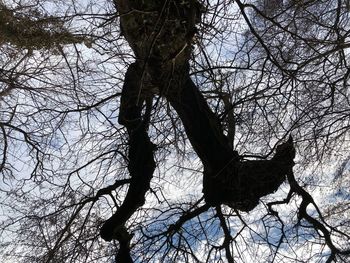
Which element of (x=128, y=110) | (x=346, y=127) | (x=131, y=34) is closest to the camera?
(x=131, y=34)

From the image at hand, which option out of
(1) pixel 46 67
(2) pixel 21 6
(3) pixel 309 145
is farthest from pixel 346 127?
(2) pixel 21 6

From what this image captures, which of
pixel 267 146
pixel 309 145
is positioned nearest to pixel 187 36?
pixel 267 146

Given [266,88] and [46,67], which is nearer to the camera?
[266,88]

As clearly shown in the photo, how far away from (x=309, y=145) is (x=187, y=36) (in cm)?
252

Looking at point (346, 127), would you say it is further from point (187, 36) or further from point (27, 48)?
point (27, 48)

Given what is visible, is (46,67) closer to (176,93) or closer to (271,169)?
(176,93)

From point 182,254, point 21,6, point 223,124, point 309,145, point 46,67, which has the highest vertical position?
point 21,6

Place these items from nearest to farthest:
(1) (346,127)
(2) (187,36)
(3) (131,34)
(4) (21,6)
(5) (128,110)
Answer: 1. (2) (187,36)
2. (3) (131,34)
3. (5) (128,110)
4. (1) (346,127)
5. (4) (21,6)

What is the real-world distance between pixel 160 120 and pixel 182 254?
61.7 inches

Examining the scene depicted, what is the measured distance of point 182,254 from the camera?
17.6 feet

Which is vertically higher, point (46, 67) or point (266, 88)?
point (46, 67)

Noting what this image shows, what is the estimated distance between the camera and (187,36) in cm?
387

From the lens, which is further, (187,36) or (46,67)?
(46,67)

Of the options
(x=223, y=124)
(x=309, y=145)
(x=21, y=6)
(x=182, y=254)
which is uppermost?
(x=21, y=6)
